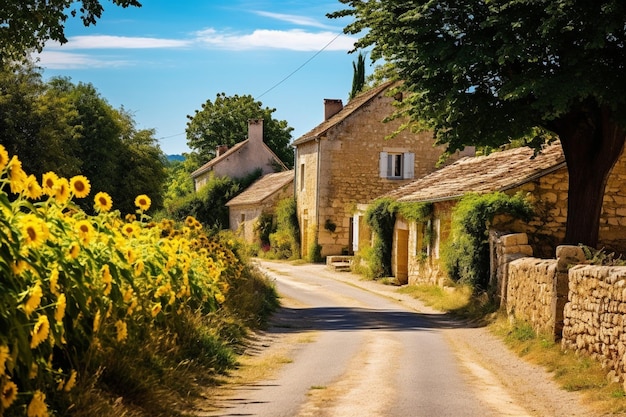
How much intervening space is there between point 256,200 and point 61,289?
1653 inches

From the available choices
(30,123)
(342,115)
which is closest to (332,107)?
(342,115)

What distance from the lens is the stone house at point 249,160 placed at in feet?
201

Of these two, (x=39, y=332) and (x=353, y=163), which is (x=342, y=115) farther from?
(x=39, y=332)

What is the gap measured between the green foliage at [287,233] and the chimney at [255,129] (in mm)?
15859

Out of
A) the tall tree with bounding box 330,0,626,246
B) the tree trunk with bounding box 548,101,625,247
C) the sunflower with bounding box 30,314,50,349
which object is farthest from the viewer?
the tree trunk with bounding box 548,101,625,247

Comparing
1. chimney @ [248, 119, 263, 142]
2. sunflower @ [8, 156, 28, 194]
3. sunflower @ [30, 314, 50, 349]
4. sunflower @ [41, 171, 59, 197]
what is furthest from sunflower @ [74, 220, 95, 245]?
chimney @ [248, 119, 263, 142]

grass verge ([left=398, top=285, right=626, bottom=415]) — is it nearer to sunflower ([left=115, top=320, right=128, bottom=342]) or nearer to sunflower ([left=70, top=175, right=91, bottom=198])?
sunflower ([left=115, top=320, right=128, bottom=342])

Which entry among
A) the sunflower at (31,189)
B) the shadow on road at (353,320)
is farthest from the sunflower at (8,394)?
the shadow on road at (353,320)

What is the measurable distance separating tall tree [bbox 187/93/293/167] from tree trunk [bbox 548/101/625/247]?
5856 centimetres

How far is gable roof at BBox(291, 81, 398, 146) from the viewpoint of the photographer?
132ft

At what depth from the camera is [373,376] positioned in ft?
36.6

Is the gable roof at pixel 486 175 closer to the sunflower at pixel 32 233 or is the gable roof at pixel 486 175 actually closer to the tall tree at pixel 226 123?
the sunflower at pixel 32 233

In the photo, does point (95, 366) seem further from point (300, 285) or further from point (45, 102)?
point (45, 102)

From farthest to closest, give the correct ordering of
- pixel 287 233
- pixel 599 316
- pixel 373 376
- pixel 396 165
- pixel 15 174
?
pixel 287 233 < pixel 396 165 < pixel 599 316 < pixel 373 376 < pixel 15 174
